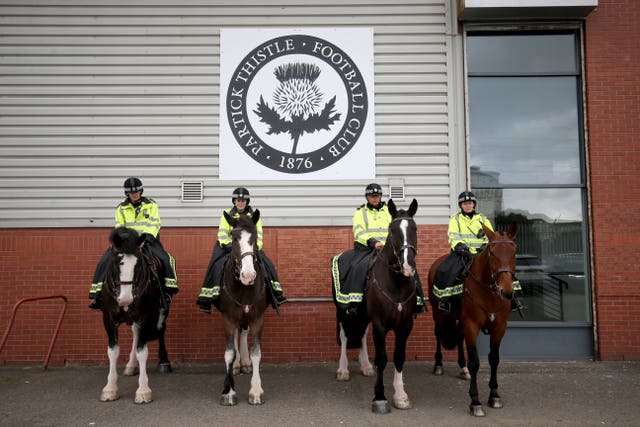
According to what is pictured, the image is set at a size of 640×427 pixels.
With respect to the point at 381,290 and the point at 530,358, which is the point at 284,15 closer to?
the point at 381,290

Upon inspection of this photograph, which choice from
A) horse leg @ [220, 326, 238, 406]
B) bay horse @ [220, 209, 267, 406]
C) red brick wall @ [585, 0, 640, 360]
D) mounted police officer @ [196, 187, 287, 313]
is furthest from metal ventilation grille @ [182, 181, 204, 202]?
red brick wall @ [585, 0, 640, 360]

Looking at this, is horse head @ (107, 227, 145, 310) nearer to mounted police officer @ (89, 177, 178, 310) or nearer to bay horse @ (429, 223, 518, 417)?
mounted police officer @ (89, 177, 178, 310)

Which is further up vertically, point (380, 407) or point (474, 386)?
point (474, 386)

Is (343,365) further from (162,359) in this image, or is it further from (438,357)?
(162,359)

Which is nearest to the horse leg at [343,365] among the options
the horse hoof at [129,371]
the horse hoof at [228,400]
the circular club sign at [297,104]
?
the horse hoof at [228,400]

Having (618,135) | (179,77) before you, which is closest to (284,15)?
(179,77)

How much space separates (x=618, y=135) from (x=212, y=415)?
8098mm

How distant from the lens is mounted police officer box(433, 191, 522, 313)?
22.3ft

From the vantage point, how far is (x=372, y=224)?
6.85 m

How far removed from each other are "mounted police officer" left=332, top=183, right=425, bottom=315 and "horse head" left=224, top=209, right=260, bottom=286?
141 centimetres

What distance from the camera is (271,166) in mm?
8680

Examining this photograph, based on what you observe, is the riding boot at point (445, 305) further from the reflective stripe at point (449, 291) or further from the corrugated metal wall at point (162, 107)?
the corrugated metal wall at point (162, 107)

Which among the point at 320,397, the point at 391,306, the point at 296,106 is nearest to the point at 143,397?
the point at 320,397

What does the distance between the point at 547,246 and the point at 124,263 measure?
278 inches
